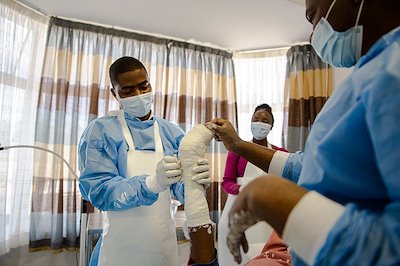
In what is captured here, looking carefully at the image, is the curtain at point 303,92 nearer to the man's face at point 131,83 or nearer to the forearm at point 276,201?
the man's face at point 131,83

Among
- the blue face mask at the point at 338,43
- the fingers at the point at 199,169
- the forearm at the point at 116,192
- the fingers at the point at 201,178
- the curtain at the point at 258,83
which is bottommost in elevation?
the forearm at the point at 116,192

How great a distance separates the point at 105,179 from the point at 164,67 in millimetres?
2131

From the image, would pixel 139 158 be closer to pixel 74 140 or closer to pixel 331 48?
pixel 331 48

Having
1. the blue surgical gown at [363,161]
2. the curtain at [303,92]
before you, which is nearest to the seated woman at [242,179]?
the curtain at [303,92]

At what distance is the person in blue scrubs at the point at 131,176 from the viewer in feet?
3.88

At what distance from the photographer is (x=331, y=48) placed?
83cm

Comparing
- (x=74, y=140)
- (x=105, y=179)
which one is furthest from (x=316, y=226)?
(x=74, y=140)

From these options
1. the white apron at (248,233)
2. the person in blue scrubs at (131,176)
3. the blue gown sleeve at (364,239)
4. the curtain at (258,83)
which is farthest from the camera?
the curtain at (258,83)

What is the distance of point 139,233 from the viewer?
127 centimetres

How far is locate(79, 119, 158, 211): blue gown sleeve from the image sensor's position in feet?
3.87

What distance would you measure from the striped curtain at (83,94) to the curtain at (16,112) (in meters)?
0.07

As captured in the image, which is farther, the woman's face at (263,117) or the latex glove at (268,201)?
the woman's face at (263,117)

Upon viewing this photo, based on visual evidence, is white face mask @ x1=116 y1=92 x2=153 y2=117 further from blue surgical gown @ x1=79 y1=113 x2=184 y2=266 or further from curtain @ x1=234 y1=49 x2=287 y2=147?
curtain @ x1=234 y1=49 x2=287 y2=147

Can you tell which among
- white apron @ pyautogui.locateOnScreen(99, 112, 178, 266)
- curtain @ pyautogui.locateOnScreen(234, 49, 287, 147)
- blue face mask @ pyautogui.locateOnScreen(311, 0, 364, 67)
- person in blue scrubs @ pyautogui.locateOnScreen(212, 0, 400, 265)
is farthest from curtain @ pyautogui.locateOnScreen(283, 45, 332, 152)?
person in blue scrubs @ pyautogui.locateOnScreen(212, 0, 400, 265)
